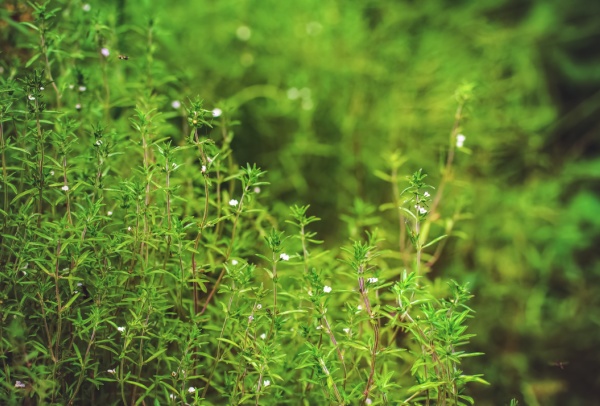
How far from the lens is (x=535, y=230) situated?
9.43ft

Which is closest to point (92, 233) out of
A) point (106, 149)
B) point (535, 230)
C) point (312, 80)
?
point (106, 149)

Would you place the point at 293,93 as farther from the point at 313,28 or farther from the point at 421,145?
the point at 421,145

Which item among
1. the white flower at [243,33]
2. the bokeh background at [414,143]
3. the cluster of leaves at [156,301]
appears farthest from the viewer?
the white flower at [243,33]

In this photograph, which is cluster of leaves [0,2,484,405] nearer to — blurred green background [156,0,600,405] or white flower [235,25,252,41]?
blurred green background [156,0,600,405]

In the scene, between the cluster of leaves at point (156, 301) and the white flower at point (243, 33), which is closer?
the cluster of leaves at point (156, 301)

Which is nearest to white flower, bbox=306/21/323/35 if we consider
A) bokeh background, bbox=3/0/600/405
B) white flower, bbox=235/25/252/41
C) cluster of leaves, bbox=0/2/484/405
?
bokeh background, bbox=3/0/600/405

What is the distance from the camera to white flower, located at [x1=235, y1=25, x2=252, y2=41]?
2.74m

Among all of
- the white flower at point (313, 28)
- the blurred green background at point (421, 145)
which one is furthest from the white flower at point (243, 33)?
the white flower at point (313, 28)

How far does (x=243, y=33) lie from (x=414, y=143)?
883 millimetres

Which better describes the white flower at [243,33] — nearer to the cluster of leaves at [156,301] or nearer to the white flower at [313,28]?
the white flower at [313,28]

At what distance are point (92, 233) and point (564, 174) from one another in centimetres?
236

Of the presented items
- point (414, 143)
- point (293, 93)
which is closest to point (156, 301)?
point (293, 93)

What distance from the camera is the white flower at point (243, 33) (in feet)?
8.99

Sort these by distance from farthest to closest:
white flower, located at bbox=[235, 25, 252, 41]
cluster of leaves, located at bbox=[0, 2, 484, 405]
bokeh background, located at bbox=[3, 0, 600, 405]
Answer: white flower, located at bbox=[235, 25, 252, 41]
bokeh background, located at bbox=[3, 0, 600, 405]
cluster of leaves, located at bbox=[0, 2, 484, 405]
